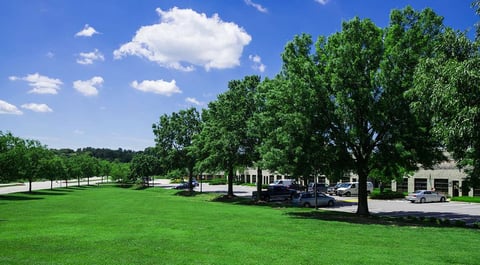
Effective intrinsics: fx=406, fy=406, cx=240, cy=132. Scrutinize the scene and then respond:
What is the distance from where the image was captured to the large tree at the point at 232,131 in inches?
1732

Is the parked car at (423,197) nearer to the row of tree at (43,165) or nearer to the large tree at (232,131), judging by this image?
the large tree at (232,131)

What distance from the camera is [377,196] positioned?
48438 millimetres

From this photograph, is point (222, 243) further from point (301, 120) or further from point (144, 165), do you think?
point (144, 165)

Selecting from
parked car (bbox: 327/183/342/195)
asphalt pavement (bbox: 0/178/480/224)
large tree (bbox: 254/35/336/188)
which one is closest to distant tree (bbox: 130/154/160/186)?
parked car (bbox: 327/183/342/195)

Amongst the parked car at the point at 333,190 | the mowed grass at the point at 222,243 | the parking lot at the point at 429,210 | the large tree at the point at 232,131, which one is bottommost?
the parked car at the point at 333,190

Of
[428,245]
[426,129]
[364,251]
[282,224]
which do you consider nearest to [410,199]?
[426,129]

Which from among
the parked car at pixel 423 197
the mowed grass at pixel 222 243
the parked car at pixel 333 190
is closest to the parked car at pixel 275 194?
the parked car at pixel 333 190

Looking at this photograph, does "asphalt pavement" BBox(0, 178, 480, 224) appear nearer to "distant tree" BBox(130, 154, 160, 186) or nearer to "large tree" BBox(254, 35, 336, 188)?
"large tree" BBox(254, 35, 336, 188)

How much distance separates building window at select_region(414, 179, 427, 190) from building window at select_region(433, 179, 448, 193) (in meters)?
1.48

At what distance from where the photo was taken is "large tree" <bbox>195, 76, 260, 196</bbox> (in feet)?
144

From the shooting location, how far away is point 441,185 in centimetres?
5056

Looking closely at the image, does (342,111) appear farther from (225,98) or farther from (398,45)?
(225,98)

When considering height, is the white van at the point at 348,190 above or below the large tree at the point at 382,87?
below

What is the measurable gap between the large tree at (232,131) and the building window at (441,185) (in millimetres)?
24799
